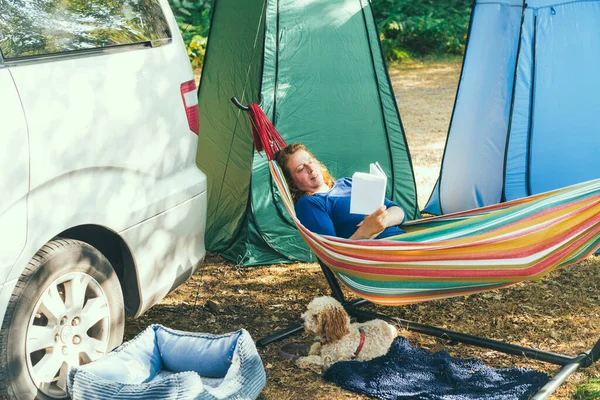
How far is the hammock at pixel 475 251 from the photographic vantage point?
3.12m

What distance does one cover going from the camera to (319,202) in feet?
12.1

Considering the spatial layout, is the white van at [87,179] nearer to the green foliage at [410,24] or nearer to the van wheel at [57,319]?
the van wheel at [57,319]

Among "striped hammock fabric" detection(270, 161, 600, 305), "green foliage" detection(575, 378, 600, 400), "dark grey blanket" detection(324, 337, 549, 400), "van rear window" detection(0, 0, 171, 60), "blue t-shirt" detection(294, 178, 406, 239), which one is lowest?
"green foliage" detection(575, 378, 600, 400)

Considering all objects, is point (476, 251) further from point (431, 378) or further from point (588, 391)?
point (588, 391)

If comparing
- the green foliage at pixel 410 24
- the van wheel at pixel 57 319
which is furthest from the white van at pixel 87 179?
the green foliage at pixel 410 24

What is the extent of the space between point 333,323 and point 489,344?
27.0 inches

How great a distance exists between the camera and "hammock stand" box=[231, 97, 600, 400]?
3135 mm

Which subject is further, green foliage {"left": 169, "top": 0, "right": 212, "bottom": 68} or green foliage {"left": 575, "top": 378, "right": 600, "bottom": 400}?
green foliage {"left": 169, "top": 0, "right": 212, "bottom": 68}

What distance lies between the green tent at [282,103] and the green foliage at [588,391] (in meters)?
2.12

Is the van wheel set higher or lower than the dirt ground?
higher

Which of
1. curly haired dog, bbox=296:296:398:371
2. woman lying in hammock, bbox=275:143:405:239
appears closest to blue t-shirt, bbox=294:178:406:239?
woman lying in hammock, bbox=275:143:405:239

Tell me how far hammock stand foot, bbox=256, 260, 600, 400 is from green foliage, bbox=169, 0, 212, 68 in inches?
324

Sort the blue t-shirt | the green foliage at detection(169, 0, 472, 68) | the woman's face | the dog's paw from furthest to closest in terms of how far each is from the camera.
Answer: the green foliage at detection(169, 0, 472, 68) → the woman's face → the blue t-shirt → the dog's paw

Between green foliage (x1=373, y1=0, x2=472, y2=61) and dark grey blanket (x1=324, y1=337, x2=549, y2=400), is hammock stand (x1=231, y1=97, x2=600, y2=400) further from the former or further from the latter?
green foliage (x1=373, y1=0, x2=472, y2=61)
